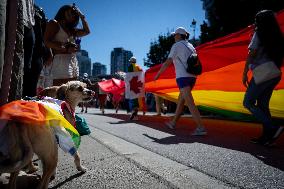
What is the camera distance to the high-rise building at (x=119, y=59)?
166337 mm

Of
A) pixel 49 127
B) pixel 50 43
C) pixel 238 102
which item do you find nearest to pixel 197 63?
pixel 238 102

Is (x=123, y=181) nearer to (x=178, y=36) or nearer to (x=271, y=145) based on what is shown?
(x=271, y=145)

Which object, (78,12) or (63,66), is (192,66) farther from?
(63,66)

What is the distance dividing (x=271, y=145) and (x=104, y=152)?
8.46ft

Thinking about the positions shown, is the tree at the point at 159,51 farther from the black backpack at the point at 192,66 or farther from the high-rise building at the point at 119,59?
the high-rise building at the point at 119,59

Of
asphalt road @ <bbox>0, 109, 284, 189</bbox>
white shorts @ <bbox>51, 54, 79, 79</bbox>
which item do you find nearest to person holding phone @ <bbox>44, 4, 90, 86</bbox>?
white shorts @ <bbox>51, 54, 79, 79</bbox>

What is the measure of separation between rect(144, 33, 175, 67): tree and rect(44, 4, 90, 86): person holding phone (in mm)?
39783

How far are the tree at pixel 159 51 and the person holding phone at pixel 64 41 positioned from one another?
39.8m

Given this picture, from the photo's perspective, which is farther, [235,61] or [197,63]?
[235,61]

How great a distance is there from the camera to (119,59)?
18112 cm

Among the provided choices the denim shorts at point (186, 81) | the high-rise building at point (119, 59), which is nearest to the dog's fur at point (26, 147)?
the denim shorts at point (186, 81)

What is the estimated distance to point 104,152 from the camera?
13.9 feet

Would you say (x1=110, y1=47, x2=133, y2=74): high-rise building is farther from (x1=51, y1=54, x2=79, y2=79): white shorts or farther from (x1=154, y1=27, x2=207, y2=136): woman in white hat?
(x1=51, y1=54, x2=79, y2=79): white shorts

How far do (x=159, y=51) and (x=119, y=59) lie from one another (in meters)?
137
